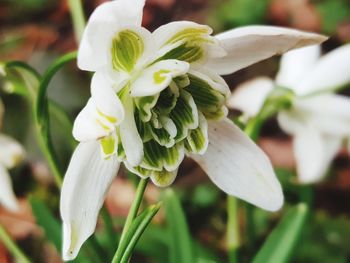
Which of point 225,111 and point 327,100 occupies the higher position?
point 225,111

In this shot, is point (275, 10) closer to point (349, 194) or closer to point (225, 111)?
point (349, 194)

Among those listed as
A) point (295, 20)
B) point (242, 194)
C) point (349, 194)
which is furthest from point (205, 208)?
point (242, 194)

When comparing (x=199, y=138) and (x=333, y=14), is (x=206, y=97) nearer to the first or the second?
(x=199, y=138)

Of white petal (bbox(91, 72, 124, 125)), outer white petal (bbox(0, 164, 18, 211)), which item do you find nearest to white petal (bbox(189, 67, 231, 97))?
white petal (bbox(91, 72, 124, 125))

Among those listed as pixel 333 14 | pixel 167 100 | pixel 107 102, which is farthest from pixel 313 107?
pixel 333 14

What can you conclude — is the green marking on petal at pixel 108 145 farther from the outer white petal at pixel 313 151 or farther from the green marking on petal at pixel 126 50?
the outer white petal at pixel 313 151

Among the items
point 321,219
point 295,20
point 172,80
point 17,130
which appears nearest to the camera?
point 172,80
